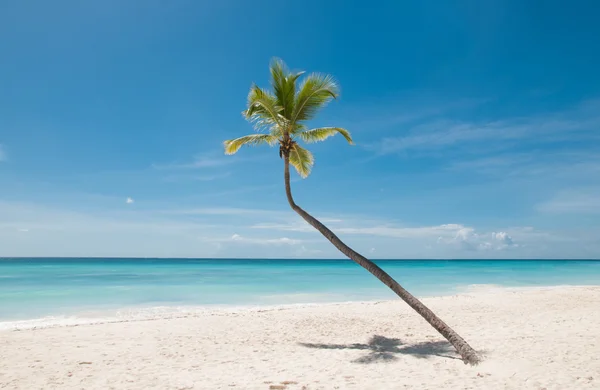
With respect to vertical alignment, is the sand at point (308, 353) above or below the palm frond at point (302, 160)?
below

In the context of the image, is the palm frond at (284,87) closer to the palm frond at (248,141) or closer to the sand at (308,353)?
the palm frond at (248,141)

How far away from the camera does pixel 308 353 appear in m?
7.79

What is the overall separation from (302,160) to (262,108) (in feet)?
6.23

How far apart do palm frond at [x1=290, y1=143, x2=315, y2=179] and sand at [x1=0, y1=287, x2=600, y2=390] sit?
4203 mm

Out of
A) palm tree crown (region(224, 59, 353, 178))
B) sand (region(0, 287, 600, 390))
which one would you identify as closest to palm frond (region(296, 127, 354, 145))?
palm tree crown (region(224, 59, 353, 178))

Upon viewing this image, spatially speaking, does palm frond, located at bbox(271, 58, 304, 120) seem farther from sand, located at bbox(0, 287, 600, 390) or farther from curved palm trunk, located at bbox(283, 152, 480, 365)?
sand, located at bbox(0, 287, 600, 390)

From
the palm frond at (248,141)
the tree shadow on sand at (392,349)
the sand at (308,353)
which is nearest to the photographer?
the sand at (308,353)

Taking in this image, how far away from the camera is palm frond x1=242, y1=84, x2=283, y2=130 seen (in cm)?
849

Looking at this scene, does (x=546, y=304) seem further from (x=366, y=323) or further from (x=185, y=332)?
(x=185, y=332)

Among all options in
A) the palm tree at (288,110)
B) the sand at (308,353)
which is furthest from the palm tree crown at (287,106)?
the sand at (308,353)

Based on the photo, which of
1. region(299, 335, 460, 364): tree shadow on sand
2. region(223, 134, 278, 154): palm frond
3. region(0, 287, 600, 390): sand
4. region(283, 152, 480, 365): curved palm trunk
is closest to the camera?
region(0, 287, 600, 390): sand

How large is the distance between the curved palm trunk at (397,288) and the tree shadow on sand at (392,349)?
374 mm

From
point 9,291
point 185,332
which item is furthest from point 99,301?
point 185,332

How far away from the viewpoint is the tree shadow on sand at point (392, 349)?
727 cm
